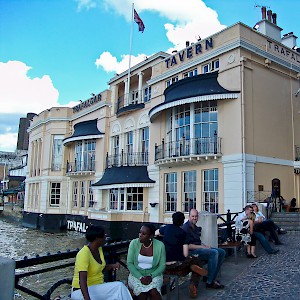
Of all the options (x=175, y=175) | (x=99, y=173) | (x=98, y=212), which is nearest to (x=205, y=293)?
(x=175, y=175)

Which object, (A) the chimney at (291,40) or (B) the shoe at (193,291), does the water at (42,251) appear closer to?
(B) the shoe at (193,291)

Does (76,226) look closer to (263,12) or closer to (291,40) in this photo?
(263,12)

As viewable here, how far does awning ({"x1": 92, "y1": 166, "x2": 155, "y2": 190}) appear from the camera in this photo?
2105 cm

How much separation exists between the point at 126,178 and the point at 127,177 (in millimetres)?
95

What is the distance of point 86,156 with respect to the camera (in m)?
28.3

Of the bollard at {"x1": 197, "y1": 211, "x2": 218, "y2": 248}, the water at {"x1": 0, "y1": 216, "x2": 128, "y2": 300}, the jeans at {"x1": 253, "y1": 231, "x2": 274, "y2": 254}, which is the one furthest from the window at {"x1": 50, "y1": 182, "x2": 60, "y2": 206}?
the bollard at {"x1": 197, "y1": 211, "x2": 218, "y2": 248}

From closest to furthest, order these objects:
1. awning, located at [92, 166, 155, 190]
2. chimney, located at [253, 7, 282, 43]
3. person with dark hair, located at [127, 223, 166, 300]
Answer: person with dark hair, located at [127, 223, 166, 300], chimney, located at [253, 7, 282, 43], awning, located at [92, 166, 155, 190]

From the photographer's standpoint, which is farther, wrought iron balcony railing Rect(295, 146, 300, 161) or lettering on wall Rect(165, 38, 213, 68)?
wrought iron balcony railing Rect(295, 146, 300, 161)

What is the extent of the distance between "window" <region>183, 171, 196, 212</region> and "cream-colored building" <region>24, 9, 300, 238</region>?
0.05 metres

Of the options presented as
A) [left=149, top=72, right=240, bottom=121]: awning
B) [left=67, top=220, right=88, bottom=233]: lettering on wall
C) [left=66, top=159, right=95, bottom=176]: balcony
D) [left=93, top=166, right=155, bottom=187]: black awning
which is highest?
[left=149, top=72, right=240, bottom=121]: awning

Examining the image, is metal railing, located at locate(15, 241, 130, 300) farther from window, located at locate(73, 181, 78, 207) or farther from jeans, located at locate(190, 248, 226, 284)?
window, located at locate(73, 181, 78, 207)

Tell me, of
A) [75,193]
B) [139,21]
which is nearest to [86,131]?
[75,193]

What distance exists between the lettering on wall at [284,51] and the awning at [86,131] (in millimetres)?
13789

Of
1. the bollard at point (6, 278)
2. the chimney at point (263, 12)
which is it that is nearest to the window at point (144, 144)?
Answer: the chimney at point (263, 12)
